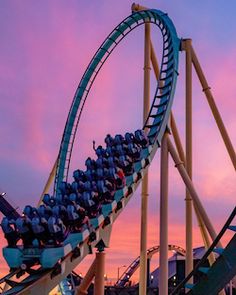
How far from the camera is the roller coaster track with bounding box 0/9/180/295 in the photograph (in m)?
7.84

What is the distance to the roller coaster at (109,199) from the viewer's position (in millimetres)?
7850

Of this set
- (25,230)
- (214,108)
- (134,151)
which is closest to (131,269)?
(214,108)

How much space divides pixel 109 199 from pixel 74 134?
5.95 m

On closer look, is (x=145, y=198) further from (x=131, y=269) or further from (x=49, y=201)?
(x=131, y=269)

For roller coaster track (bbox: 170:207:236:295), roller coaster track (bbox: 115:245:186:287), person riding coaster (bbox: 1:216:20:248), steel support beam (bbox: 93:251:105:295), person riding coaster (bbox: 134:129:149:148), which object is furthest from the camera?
roller coaster track (bbox: 115:245:186:287)

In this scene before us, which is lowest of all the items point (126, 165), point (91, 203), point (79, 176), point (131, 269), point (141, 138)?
point (131, 269)

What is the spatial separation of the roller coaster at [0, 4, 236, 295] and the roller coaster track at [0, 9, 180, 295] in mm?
14

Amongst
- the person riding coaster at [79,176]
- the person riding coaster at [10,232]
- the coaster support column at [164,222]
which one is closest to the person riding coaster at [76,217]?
the person riding coaster at [10,232]

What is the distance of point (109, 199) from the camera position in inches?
370

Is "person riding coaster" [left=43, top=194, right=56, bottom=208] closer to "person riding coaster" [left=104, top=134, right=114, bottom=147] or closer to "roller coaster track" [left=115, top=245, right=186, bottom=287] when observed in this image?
"person riding coaster" [left=104, top=134, right=114, bottom=147]

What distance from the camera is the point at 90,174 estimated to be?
9.99 meters

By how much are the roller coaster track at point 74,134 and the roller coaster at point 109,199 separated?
1 cm

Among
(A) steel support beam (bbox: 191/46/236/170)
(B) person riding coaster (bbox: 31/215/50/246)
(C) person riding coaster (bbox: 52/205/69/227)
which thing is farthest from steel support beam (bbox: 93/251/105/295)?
(A) steel support beam (bbox: 191/46/236/170)

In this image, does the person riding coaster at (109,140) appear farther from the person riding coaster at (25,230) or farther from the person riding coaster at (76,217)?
the person riding coaster at (25,230)
